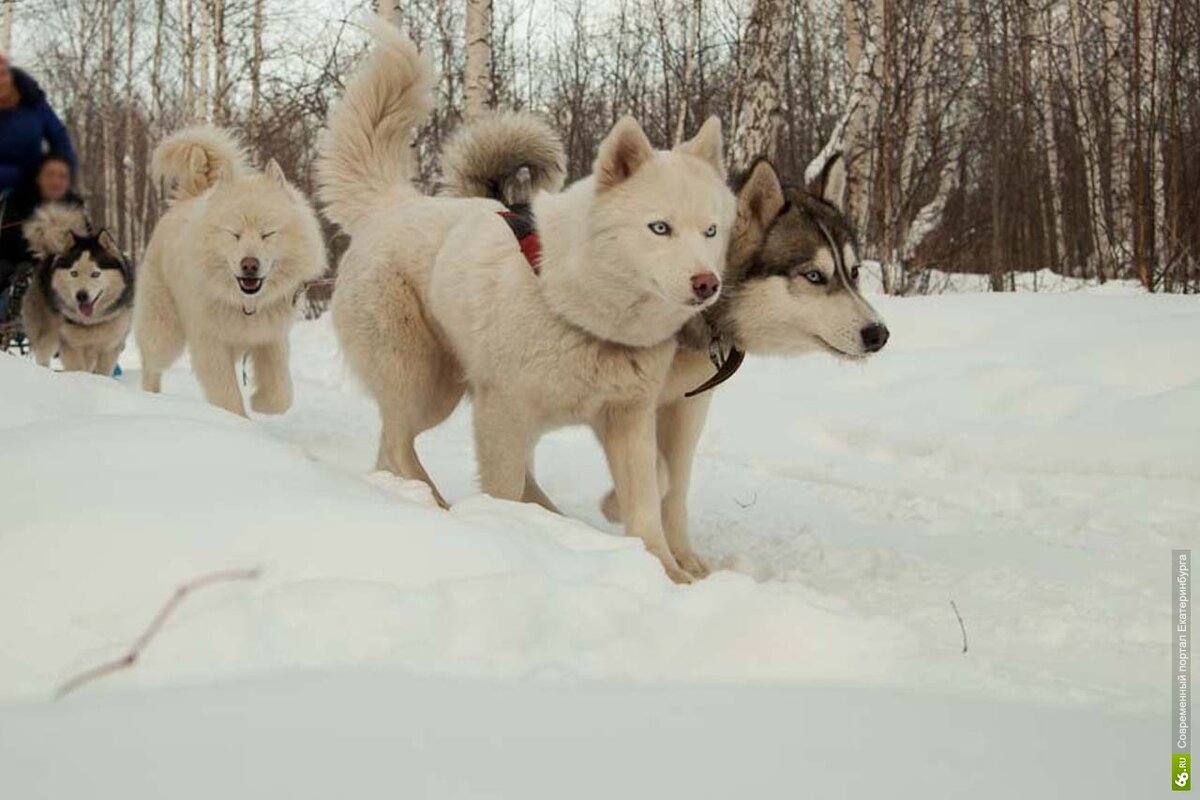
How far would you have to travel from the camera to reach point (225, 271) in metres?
5.41

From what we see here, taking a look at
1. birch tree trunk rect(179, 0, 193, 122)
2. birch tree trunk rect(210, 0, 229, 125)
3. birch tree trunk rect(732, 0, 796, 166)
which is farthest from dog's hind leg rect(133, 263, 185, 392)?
birch tree trunk rect(179, 0, 193, 122)

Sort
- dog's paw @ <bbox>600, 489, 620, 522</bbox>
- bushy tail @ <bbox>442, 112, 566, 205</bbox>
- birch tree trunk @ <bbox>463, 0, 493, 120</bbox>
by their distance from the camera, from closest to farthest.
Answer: dog's paw @ <bbox>600, 489, 620, 522</bbox>
bushy tail @ <bbox>442, 112, 566, 205</bbox>
birch tree trunk @ <bbox>463, 0, 493, 120</bbox>

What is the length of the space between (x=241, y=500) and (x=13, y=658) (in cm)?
57

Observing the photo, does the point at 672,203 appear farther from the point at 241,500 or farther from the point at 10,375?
the point at 10,375

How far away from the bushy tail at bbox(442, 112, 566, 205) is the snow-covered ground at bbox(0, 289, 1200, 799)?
1692mm

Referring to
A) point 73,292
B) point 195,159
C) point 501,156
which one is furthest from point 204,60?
point 501,156

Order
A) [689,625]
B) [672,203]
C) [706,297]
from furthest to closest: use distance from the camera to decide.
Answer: [672,203]
[706,297]
[689,625]

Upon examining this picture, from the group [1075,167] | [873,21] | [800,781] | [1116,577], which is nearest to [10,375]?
[800,781]

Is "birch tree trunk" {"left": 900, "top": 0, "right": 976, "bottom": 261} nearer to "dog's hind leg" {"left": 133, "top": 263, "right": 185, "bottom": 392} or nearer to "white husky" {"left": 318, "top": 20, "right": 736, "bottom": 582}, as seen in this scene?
"dog's hind leg" {"left": 133, "top": 263, "right": 185, "bottom": 392}

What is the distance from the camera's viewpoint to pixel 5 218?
670 cm

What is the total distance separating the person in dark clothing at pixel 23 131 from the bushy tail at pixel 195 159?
0.81m

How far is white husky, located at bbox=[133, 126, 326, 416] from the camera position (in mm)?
5430

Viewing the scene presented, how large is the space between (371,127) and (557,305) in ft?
5.66

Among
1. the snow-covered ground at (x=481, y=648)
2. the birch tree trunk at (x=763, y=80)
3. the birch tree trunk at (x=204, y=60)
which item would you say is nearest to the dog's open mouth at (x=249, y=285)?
the snow-covered ground at (x=481, y=648)
